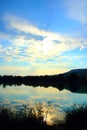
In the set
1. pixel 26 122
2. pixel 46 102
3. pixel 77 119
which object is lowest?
pixel 77 119

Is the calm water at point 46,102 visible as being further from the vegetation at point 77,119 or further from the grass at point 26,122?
the grass at point 26,122

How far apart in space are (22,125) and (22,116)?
1044 mm

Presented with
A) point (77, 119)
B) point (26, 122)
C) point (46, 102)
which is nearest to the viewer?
point (26, 122)

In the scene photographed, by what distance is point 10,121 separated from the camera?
14086 millimetres

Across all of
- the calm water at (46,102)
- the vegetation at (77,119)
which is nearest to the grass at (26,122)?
the vegetation at (77,119)

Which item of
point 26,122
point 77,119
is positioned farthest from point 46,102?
point 26,122

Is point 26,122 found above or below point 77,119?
above

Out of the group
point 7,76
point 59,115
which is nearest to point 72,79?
point 7,76

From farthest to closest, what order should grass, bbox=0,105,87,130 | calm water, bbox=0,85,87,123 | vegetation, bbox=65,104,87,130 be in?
calm water, bbox=0,85,87,123 → vegetation, bbox=65,104,87,130 → grass, bbox=0,105,87,130

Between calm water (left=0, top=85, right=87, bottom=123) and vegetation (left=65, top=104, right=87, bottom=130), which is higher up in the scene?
calm water (left=0, top=85, right=87, bottom=123)

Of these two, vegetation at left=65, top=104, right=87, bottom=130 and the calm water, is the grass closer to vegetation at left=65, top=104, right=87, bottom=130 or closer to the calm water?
vegetation at left=65, top=104, right=87, bottom=130

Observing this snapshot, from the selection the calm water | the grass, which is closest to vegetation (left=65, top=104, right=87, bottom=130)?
the grass

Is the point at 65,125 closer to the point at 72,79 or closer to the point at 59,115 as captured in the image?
the point at 59,115

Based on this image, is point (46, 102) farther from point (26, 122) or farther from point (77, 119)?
point (26, 122)
